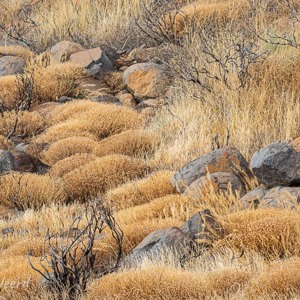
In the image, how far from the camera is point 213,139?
10.2 m

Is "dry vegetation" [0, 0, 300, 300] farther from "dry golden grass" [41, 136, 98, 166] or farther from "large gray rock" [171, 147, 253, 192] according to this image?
"large gray rock" [171, 147, 253, 192]

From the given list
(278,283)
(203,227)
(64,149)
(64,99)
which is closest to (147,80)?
(64,99)

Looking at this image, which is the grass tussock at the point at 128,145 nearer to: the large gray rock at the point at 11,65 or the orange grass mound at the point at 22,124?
the orange grass mound at the point at 22,124

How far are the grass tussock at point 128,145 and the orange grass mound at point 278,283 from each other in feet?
20.4

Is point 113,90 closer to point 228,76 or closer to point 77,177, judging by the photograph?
point 228,76

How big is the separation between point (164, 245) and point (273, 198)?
1.60 m

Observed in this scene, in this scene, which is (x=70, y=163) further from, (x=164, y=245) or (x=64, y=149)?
(x=164, y=245)

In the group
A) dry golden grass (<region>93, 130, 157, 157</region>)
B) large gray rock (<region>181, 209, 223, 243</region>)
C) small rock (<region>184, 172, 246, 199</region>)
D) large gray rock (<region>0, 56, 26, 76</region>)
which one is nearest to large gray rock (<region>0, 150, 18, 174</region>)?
dry golden grass (<region>93, 130, 157, 157</region>)

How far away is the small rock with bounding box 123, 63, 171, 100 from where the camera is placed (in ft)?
45.9

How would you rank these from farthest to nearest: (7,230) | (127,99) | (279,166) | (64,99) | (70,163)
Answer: (64,99)
(127,99)
(70,163)
(7,230)
(279,166)

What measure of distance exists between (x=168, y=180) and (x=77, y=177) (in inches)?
57.8

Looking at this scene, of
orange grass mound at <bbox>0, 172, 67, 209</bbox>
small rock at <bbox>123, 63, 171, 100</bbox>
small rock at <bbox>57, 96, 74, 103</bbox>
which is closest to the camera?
orange grass mound at <bbox>0, 172, 67, 209</bbox>

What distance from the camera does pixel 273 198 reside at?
24.9ft

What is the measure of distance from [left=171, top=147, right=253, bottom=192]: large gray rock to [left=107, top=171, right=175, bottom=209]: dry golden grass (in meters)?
0.28
